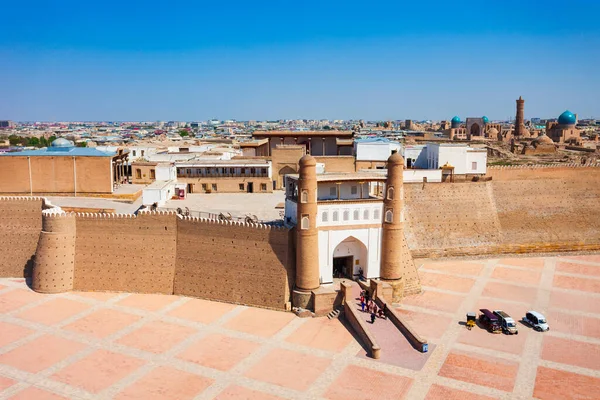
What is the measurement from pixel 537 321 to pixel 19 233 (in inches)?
1171

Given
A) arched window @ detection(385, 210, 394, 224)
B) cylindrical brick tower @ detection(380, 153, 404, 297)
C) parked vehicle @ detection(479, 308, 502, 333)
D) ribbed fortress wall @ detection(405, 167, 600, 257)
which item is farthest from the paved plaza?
ribbed fortress wall @ detection(405, 167, 600, 257)

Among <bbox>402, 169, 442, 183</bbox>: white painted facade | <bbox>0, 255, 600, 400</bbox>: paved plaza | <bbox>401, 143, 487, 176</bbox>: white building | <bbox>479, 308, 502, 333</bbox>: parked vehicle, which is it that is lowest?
<bbox>0, 255, 600, 400</bbox>: paved plaza

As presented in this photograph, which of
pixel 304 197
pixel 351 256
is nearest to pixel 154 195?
pixel 304 197

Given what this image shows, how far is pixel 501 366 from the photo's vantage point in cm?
2158

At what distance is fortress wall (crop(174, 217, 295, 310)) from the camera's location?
2739 centimetres

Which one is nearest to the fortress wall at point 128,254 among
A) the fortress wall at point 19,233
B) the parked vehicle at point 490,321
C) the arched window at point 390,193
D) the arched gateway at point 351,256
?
the fortress wall at point 19,233

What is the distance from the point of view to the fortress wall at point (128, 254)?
97.2 ft

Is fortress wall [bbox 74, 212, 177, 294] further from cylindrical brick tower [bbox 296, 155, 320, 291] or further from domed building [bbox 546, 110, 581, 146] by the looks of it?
domed building [bbox 546, 110, 581, 146]

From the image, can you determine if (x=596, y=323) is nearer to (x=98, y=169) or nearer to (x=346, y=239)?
(x=346, y=239)

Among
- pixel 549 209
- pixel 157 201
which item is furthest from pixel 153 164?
pixel 549 209

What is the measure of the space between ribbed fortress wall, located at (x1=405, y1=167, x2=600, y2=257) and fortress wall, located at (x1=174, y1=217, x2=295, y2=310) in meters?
12.0

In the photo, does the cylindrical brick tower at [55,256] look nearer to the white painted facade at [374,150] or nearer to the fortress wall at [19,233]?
the fortress wall at [19,233]

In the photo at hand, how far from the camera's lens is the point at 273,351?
22734mm

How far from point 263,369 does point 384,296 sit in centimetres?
874
